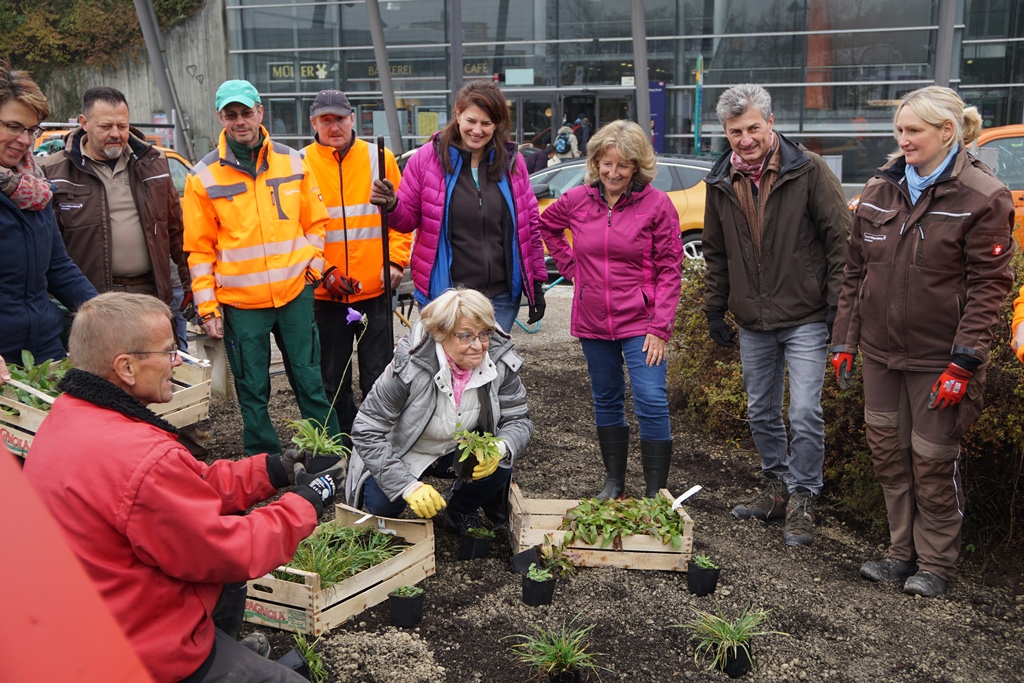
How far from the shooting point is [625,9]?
77.0 ft

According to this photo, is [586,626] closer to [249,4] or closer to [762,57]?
[762,57]

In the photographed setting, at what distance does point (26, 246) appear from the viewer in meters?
4.21

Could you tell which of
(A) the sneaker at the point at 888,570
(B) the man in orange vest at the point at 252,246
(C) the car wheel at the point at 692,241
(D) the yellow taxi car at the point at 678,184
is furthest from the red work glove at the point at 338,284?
(C) the car wheel at the point at 692,241

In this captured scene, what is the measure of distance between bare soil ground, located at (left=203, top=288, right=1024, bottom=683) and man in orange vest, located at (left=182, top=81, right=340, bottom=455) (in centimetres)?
137

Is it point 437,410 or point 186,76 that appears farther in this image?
point 186,76

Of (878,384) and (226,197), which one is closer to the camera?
(878,384)

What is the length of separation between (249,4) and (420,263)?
2514 cm

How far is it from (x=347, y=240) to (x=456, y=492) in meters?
1.77

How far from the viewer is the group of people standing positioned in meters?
3.84

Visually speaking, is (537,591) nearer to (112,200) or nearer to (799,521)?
(799,521)

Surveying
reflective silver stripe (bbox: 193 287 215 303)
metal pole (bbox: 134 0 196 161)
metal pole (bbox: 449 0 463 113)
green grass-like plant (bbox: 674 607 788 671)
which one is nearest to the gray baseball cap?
reflective silver stripe (bbox: 193 287 215 303)

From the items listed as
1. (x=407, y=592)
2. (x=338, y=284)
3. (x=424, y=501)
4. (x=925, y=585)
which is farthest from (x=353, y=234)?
(x=925, y=585)

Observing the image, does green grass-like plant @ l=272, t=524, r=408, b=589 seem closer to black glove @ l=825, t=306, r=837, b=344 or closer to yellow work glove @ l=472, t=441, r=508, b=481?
yellow work glove @ l=472, t=441, r=508, b=481

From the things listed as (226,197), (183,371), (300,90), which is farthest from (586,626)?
(300,90)
